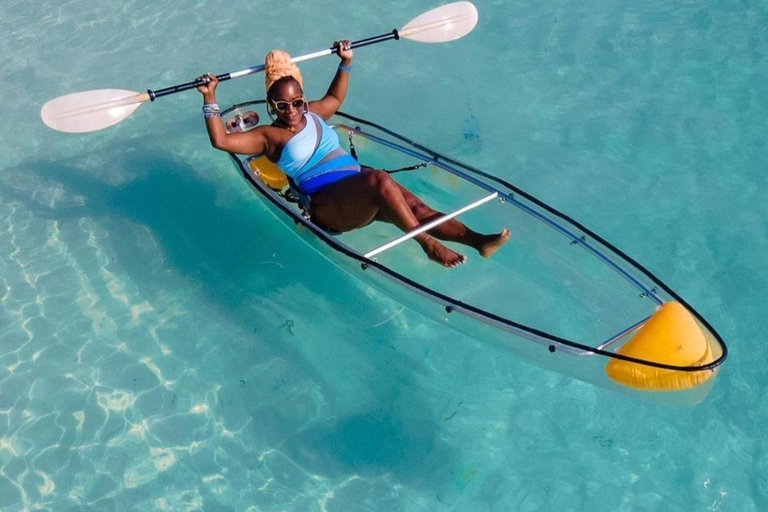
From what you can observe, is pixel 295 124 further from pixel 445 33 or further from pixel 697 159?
pixel 697 159

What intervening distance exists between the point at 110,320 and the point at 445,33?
9.93 feet

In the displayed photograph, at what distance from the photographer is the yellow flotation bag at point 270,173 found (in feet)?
17.2

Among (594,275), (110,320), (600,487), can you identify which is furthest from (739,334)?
(110,320)

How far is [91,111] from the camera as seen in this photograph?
4797 millimetres

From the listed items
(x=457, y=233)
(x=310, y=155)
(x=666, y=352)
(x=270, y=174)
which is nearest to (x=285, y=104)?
(x=310, y=155)

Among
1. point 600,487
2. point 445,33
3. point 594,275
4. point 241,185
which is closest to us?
point 600,487

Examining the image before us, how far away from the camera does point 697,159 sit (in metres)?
5.98

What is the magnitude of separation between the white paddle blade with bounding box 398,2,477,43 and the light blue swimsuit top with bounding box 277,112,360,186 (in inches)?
43.3

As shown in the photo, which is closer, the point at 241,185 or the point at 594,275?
the point at 594,275

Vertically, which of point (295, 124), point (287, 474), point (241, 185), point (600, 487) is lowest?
point (600, 487)

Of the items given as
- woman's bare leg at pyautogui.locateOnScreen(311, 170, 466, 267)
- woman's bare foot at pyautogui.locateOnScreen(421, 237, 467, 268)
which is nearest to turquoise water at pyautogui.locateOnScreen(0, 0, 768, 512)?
woman's bare leg at pyautogui.locateOnScreen(311, 170, 466, 267)

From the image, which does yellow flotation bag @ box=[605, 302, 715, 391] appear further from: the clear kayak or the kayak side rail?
the kayak side rail

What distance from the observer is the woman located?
4.34 m

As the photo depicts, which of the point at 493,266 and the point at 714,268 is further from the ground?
the point at 493,266
